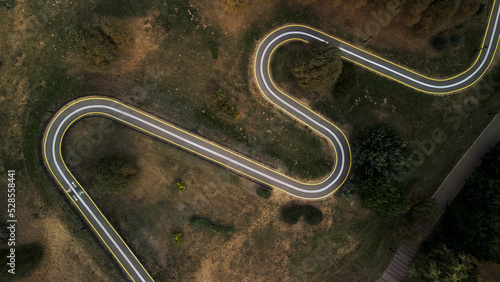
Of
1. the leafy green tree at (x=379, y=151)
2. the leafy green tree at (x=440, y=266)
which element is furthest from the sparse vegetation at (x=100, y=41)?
the leafy green tree at (x=440, y=266)

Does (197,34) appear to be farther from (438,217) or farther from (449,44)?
(438,217)

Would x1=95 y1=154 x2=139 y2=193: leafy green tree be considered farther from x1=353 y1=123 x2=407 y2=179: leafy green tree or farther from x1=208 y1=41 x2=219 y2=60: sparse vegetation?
x1=353 y1=123 x2=407 y2=179: leafy green tree

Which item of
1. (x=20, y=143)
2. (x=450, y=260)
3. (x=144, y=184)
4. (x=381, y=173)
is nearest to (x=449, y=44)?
(x=381, y=173)

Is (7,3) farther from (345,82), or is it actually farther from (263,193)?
(345,82)

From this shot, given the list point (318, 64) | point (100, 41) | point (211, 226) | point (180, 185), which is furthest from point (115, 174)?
point (318, 64)

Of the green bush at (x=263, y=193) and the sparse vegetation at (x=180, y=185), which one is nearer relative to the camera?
the sparse vegetation at (x=180, y=185)

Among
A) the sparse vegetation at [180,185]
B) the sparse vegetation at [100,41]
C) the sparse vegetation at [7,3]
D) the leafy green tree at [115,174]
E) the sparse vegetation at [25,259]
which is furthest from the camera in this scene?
the sparse vegetation at [7,3]

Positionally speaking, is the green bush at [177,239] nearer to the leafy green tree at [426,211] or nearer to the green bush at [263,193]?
the green bush at [263,193]
